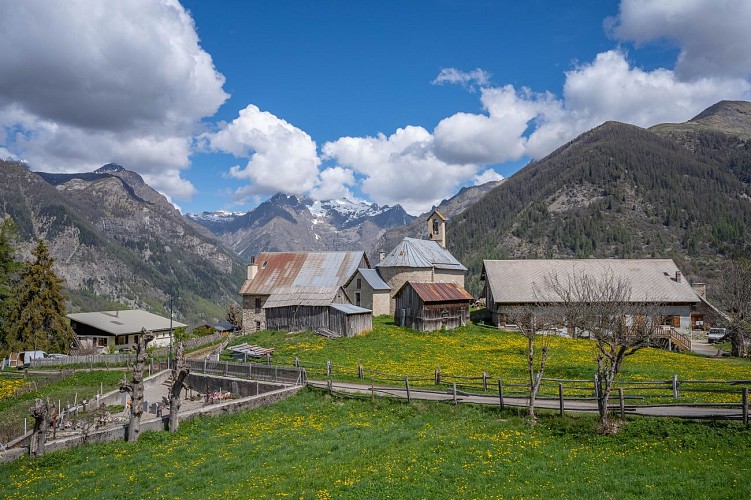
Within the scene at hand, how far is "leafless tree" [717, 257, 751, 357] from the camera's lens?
147 ft

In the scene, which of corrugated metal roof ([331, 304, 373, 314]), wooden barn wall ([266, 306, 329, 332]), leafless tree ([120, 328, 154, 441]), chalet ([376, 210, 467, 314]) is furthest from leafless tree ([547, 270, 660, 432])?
wooden barn wall ([266, 306, 329, 332])

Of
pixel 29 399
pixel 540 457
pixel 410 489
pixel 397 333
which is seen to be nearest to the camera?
pixel 410 489

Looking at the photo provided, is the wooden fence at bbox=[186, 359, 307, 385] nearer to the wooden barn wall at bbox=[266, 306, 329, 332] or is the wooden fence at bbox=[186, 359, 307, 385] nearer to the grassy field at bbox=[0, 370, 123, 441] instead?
the grassy field at bbox=[0, 370, 123, 441]

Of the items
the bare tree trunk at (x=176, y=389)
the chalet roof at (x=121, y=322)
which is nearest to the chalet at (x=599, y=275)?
the bare tree trunk at (x=176, y=389)

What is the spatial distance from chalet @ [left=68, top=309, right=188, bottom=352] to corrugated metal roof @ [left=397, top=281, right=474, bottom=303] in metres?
37.5

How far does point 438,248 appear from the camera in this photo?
239 ft

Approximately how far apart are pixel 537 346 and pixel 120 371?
131ft

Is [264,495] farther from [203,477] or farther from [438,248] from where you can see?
[438,248]

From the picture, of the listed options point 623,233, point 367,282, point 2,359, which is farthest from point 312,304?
point 623,233

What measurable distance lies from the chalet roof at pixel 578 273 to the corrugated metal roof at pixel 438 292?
15.2ft

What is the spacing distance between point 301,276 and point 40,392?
30210 mm

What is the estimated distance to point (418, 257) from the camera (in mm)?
64000

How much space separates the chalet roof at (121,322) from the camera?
7219cm

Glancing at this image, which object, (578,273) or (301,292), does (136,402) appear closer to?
(301,292)
